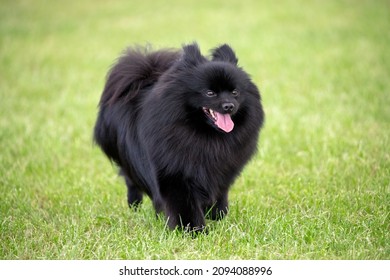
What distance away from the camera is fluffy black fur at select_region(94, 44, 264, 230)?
4.32m

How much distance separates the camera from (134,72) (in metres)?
5.00

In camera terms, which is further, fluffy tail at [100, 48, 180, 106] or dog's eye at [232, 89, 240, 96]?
fluffy tail at [100, 48, 180, 106]

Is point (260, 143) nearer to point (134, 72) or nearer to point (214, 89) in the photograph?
point (134, 72)

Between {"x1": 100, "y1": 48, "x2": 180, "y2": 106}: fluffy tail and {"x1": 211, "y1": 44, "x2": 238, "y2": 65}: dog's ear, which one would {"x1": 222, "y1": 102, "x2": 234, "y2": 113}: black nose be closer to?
{"x1": 211, "y1": 44, "x2": 238, "y2": 65}: dog's ear

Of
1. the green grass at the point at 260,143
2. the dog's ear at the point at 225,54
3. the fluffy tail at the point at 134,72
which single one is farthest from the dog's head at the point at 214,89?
the green grass at the point at 260,143

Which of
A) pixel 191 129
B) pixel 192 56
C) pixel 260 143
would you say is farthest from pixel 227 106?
pixel 260 143

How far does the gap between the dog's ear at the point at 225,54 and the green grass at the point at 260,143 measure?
1.41 meters

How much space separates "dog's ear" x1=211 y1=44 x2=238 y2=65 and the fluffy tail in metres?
0.49

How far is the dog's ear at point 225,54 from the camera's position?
4.64m

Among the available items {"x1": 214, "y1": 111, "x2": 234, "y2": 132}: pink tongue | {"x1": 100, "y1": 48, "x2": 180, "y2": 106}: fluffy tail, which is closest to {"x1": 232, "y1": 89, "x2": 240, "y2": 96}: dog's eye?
{"x1": 214, "y1": 111, "x2": 234, "y2": 132}: pink tongue

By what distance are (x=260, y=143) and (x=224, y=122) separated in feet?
11.3

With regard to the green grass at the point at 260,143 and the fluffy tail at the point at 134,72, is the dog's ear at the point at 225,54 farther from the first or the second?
the green grass at the point at 260,143

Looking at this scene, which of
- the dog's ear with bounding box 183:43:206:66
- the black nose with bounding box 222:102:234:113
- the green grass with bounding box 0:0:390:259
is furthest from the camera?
the green grass with bounding box 0:0:390:259

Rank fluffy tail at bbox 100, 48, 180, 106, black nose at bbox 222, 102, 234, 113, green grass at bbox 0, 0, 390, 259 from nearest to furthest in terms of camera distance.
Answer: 1. black nose at bbox 222, 102, 234, 113
2. green grass at bbox 0, 0, 390, 259
3. fluffy tail at bbox 100, 48, 180, 106
